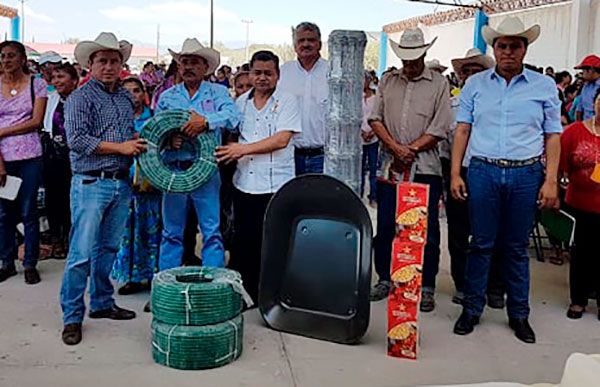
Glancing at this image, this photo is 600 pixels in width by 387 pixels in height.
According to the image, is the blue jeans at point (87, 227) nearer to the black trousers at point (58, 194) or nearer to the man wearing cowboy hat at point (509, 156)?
the black trousers at point (58, 194)

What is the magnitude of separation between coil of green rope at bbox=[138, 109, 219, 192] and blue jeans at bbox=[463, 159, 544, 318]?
1.53 meters

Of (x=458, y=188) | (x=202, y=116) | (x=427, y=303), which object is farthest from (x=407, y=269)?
(x=202, y=116)

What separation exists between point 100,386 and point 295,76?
8.01ft

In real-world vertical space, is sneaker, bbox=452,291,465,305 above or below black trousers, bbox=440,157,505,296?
below

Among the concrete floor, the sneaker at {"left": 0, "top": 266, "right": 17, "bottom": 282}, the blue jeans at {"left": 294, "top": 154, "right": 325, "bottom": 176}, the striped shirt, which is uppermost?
the striped shirt

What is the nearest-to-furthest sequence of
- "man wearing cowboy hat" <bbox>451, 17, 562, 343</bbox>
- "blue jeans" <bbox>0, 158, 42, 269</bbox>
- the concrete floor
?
the concrete floor < "man wearing cowboy hat" <bbox>451, 17, 562, 343</bbox> < "blue jeans" <bbox>0, 158, 42, 269</bbox>

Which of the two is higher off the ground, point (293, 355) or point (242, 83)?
point (242, 83)

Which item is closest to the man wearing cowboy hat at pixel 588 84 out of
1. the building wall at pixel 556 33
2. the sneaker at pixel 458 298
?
the sneaker at pixel 458 298

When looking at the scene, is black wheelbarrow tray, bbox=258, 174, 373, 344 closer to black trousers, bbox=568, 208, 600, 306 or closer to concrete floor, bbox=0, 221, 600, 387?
concrete floor, bbox=0, 221, 600, 387

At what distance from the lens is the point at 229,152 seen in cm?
425

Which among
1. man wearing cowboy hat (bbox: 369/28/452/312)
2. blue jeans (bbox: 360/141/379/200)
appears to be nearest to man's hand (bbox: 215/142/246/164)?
man wearing cowboy hat (bbox: 369/28/452/312)

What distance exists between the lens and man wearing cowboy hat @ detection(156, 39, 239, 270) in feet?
14.3

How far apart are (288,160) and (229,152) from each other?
16.1 inches

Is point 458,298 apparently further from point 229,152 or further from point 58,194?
point 58,194
